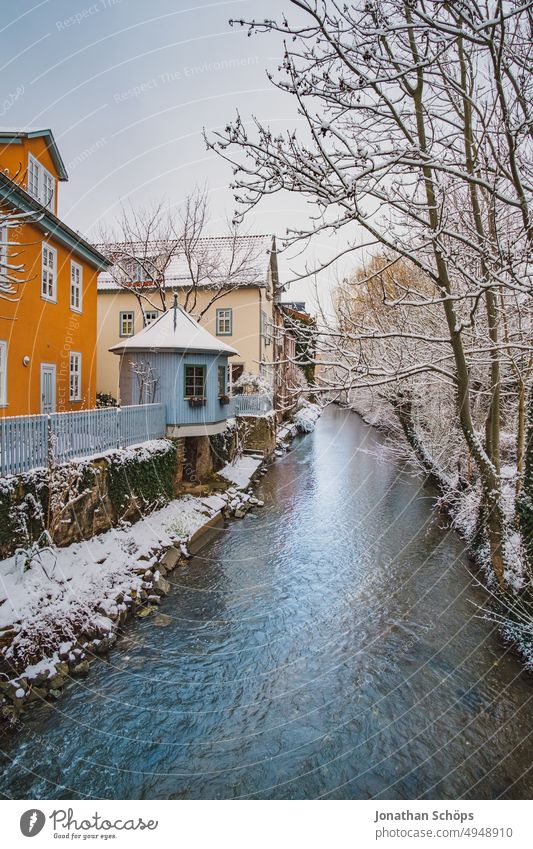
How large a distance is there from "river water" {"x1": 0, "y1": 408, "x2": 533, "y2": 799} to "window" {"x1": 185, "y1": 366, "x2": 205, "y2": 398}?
513 cm

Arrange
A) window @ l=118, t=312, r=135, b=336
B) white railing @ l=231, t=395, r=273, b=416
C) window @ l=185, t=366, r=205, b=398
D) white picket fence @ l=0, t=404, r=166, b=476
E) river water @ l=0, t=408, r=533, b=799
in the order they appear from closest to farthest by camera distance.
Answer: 1. river water @ l=0, t=408, r=533, b=799
2. white picket fence @ l=0, t=404, r=166, b=476
3. window @ l=185, t=366, r=205, b=398
4. white railing @ l=231, t=395, r=273, b=416
5. window @ l=118, t=312, r=135, b=336

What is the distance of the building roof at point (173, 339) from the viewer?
1248 cm

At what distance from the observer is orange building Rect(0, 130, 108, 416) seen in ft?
35.1

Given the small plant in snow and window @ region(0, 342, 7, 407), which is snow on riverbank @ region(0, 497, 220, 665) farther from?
window @ region(0, 342, 7, 407)

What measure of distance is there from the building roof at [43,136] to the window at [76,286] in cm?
259

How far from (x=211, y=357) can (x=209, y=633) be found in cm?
835

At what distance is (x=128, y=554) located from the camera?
8570mm

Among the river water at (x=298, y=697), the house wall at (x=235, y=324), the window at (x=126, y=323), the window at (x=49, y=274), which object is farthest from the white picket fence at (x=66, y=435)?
the window at (x=126, y=323)

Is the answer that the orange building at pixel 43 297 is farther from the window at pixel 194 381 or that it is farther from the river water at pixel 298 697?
the river water at pixel 298 697

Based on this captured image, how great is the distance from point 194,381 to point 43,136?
25.2ft

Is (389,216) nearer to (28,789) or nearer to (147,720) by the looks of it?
(147,720)

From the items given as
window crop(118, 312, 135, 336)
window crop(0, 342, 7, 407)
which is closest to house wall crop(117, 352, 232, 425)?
window crop(0, 342, 7, 407)

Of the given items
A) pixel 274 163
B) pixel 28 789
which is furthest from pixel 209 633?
pixel 274 163

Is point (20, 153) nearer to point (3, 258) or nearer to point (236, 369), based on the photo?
point (3, 258)
